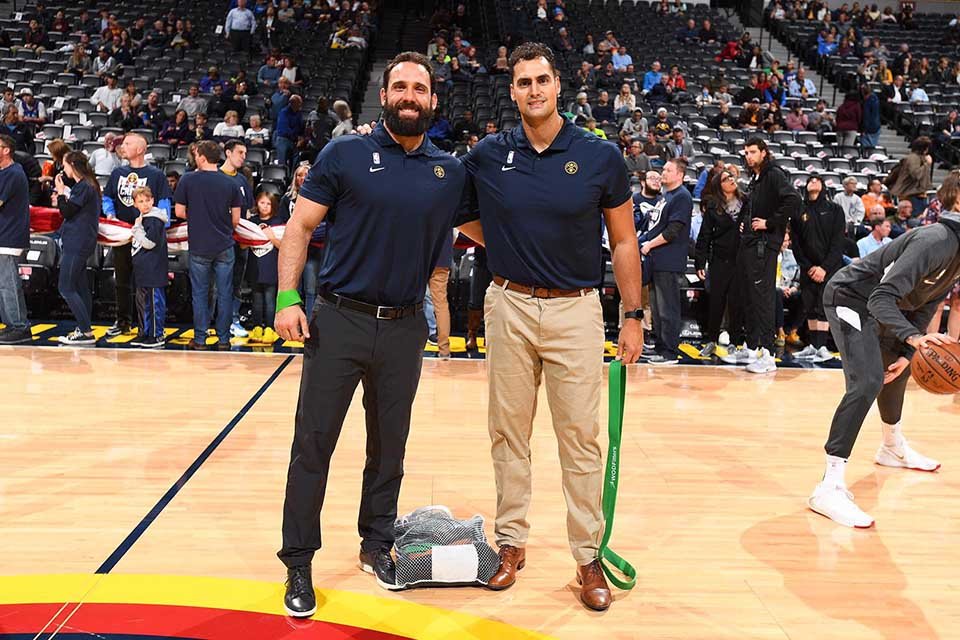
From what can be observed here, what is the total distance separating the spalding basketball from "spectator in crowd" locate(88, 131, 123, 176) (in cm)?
977

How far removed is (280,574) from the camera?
3.60 m

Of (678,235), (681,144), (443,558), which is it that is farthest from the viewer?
(681,144)

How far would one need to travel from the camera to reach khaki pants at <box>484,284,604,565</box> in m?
3.46

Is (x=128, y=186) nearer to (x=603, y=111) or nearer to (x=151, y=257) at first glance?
(x=151, y=257)

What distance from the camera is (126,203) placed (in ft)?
27.1

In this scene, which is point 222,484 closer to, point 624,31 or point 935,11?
point 624,31

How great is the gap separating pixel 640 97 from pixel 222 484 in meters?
12.7

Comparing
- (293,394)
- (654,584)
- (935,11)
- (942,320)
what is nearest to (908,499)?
(654,584)

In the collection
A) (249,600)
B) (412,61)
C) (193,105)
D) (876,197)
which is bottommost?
(249,600)

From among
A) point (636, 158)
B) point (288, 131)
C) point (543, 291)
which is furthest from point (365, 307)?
point (288, 131)

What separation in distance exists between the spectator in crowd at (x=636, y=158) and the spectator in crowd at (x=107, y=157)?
637 centimetres

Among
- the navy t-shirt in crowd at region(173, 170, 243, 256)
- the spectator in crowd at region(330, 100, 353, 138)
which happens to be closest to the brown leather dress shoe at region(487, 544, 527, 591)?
the navy t-shirt in crowd at region(173, 170, 243, 256)

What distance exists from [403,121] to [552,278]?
787mm

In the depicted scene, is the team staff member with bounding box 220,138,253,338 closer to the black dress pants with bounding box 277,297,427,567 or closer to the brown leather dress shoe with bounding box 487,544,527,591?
the black dress pants with bounding box 277,297,427,567
